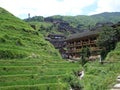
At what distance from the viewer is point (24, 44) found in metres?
56.3

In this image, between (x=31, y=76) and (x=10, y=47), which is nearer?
(x=31, y=76)

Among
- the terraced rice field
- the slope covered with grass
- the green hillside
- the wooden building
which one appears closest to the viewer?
the slope covered with grass

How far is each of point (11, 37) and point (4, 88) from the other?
26.2m

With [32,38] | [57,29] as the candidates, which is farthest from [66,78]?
[57,29]

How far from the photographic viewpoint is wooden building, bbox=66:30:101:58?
248 feet

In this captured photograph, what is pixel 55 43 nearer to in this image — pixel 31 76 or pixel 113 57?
pixel 113 57

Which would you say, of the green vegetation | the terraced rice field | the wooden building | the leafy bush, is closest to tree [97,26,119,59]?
the green vegetation

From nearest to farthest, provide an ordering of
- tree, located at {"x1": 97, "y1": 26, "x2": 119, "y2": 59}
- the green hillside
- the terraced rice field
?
1. the terraced rice field
2. the green hillside
3. tree, located at {"x1": 97, "y1": 26, "x2": 119, "y2": 59}

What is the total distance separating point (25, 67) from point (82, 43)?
44.8 metres

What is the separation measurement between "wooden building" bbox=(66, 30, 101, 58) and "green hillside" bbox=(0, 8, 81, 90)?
14798mm

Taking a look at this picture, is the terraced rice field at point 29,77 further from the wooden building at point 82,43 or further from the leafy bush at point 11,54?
the wooden building at point 82,43

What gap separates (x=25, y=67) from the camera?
129ft

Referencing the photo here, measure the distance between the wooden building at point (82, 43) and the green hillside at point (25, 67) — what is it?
14.8 metres

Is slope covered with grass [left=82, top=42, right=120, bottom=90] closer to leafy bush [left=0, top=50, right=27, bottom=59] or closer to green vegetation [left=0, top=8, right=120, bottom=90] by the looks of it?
green vegetation [left=0, top=8, right=120, bottom=90]
